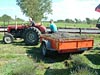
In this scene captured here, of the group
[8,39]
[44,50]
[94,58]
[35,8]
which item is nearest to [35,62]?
[44,50]

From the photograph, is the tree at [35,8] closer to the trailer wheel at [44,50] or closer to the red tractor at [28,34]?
the red tractor at [28,34]

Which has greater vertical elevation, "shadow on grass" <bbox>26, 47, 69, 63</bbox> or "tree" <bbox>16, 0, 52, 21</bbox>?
"tree" <bbox>16, 0, 52, 21</bbox>

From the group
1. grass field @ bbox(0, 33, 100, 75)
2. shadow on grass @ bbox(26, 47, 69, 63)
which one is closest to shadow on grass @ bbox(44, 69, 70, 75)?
grass field @ bbox(0, 33, 100, 75)

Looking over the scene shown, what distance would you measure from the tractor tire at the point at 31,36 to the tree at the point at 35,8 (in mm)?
30680

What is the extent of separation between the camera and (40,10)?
54.0 metres

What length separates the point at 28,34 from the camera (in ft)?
66.5

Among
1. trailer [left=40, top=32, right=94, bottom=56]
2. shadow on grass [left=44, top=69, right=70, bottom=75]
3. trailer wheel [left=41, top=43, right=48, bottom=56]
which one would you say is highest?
trailer [left=40, top=32, right=94, bottom=56]

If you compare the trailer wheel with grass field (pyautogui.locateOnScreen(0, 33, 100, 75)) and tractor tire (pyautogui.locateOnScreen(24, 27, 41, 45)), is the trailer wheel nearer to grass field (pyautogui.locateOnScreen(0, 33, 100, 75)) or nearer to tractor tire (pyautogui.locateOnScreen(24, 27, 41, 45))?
grass field (pyautogui.locateOnScreen(0, 33, 100, 75))

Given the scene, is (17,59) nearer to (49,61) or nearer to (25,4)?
(49,61)

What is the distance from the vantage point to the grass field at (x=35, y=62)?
1102 centimetres

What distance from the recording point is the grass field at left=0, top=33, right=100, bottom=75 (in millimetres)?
11023

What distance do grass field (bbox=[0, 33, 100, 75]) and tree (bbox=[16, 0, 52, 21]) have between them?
33.3m

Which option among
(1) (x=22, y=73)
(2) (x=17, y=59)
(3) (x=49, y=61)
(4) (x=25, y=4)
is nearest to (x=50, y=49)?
(3) (x=49, y=61)

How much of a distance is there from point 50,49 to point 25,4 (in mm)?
37697
